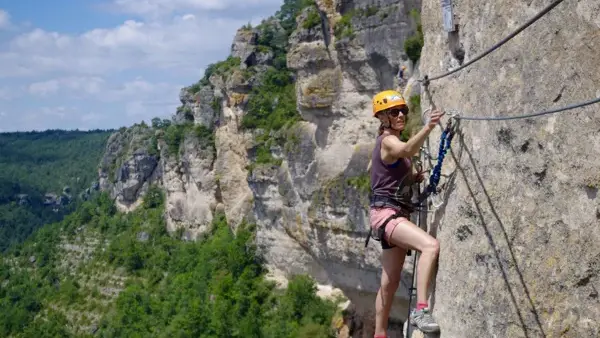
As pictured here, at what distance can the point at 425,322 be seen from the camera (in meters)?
5.23

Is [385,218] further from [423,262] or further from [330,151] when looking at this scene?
[330,151]

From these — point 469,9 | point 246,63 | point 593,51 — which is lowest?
point 593,51

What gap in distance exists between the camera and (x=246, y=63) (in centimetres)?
3978

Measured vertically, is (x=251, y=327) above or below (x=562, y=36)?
below

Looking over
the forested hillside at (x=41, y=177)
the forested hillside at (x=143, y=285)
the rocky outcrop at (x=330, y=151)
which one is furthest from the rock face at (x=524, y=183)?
the forested hillside at (x=41, y=177)

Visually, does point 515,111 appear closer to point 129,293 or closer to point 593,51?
point 593,51

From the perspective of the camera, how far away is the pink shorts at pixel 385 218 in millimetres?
5605

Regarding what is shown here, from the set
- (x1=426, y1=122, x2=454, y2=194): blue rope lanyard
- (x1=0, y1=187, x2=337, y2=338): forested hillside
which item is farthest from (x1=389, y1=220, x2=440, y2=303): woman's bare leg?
(x1=0, y1=187, x2=337, y2=338): forested hillside

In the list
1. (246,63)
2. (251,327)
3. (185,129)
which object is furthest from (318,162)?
(185,129)

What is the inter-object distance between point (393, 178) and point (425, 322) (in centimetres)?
133

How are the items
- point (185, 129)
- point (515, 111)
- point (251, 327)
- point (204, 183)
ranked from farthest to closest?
point (185, 129)
point (204, 183)
point (251, 327)
point (515, 111)

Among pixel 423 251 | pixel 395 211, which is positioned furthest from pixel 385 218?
pixel 423 251

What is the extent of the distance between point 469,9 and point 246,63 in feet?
116

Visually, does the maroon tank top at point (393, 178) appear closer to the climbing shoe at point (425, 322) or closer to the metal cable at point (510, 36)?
the metal cable at point (510, 36)
